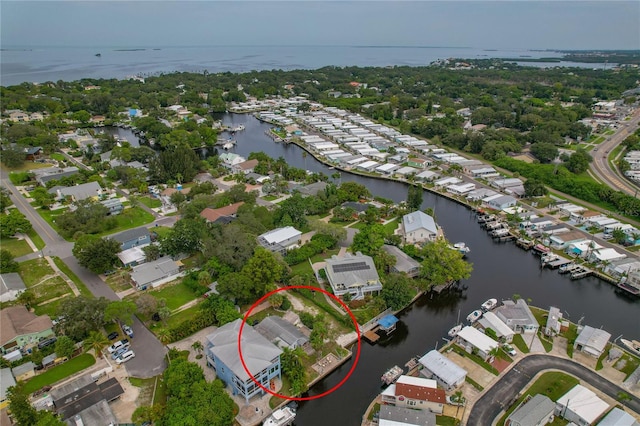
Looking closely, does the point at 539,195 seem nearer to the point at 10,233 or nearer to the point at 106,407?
the point at 106,407

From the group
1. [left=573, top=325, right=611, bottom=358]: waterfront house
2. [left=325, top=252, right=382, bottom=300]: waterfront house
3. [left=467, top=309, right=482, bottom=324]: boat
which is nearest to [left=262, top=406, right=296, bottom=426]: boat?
[left=325, top=252, right=382, bottom=300]: waterfront house

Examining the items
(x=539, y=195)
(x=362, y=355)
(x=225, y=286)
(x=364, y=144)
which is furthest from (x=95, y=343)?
(x=364, y=144)

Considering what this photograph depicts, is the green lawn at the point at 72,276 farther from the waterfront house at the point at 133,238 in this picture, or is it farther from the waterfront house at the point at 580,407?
the waterfront house at the point at 580,407

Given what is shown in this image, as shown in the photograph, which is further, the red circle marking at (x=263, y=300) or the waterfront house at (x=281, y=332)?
the waterfront house at (x=281, y=332)

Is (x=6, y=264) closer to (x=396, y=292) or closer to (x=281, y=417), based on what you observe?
(x=281, y=417)

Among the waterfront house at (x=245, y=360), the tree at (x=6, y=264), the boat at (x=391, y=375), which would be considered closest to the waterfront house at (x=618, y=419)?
the boat at (x=391, y=375)

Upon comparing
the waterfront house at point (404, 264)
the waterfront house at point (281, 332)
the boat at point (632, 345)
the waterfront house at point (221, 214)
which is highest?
the waterfront house at point (221, 214)
